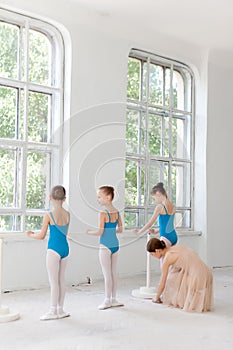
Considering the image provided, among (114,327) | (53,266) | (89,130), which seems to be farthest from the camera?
(89,130)

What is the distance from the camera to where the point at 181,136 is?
26.7ft

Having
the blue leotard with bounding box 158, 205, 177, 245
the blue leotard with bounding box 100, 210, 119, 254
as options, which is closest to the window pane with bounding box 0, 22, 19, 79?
the blue leotard with bounding box 100, 210, 119, 254

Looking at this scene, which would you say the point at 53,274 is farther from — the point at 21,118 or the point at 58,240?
the point at 21,118

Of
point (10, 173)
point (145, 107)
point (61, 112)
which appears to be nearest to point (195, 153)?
point (145, 107)

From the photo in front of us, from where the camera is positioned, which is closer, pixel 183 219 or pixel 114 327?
pixel 114 327

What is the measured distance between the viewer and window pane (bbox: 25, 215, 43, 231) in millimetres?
5988

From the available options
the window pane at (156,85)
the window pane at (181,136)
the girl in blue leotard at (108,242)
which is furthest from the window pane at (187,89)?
the girl in blue leotard at (108,242)

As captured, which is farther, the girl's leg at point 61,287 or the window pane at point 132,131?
the window pane at point 132,131

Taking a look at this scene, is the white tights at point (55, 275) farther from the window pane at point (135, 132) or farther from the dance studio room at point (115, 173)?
the window pane at point (135, 132)

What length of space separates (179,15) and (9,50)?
211 cm

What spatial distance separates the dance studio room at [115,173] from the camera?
432 cm

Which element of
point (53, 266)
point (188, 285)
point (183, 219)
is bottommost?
point (188, 285)

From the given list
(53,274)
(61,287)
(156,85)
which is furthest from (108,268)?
(156,85)

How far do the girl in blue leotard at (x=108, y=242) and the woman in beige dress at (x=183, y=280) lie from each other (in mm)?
413
